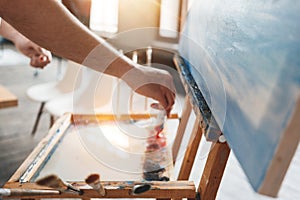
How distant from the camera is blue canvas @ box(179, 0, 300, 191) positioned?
463mm

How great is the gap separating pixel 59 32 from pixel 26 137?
7.05 feet

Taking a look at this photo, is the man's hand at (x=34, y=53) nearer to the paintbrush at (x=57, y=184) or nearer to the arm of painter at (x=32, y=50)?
the arm of painter at (x=32, y=50)

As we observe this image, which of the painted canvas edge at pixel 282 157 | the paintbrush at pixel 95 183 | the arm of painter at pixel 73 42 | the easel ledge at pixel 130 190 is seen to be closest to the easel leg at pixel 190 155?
the arm of painter at pixel 73 42

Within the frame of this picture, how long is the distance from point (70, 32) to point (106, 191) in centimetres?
39

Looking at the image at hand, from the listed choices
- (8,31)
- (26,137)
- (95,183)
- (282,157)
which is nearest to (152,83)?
(95,183)

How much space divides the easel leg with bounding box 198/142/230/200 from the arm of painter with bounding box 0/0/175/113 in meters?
0.29

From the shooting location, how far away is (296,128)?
430 millimetres

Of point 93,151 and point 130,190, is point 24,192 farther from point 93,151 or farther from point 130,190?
point 93,151

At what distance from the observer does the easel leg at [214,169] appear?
2.58 ft

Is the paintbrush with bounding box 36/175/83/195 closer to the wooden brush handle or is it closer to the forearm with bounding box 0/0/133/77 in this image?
the wooden brush handle

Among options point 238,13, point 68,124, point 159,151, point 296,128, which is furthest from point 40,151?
point 296,128

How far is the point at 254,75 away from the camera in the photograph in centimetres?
56

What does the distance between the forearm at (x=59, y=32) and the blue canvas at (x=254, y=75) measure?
28 centimetres

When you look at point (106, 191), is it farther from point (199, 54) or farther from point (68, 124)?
point (68, 124)
